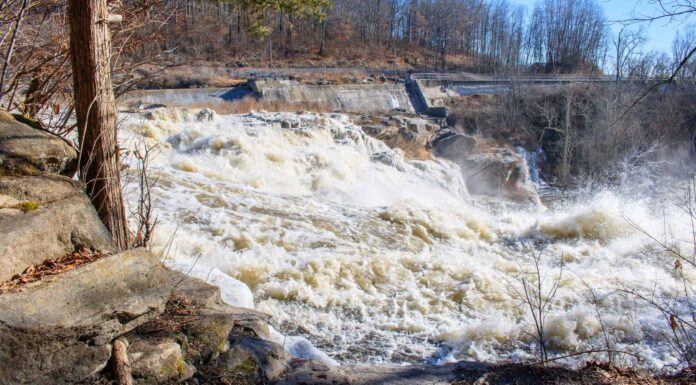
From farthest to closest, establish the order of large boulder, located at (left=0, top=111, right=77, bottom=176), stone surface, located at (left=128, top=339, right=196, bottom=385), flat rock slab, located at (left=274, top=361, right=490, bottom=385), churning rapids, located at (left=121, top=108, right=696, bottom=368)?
churning rapids, located at (left=121, top=108, right=696, bottom=368) < large boulder, located at (left=0, top=111, right=77, bottom=176) < flat rock slab, located at (left=274, top=361, right=490, bottom=385) < stone surface, located at (left=128, top=339, right=196, bottom=385)

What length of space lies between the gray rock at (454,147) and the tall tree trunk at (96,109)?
1768 cm

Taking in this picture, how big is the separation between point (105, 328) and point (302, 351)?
206 cm

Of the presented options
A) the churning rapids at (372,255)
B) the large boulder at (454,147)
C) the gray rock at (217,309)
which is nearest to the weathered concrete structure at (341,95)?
the large boulder at (454,147)

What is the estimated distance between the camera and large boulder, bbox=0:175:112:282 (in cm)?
299

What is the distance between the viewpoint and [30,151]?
12.2 feet

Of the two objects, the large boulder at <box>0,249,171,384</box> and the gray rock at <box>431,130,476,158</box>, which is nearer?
the large boulder at <box>0,249,171,384</box>

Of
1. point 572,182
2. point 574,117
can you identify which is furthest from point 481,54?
point 572,182

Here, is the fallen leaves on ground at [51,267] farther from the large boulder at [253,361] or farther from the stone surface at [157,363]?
the large boulder at [253,361]

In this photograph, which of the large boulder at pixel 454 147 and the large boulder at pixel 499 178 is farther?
the large boulder at pixel 454 147

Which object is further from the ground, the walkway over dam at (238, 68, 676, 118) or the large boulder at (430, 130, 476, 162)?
the walkway over dam at (238, 68, 676, 118)

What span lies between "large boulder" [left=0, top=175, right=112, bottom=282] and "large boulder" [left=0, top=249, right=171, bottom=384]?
347 mm

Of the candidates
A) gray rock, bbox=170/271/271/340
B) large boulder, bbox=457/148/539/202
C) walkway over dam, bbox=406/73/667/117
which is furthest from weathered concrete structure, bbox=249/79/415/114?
gray rock, bbox=170/271/271/340

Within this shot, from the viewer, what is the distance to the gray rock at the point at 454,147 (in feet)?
68.6

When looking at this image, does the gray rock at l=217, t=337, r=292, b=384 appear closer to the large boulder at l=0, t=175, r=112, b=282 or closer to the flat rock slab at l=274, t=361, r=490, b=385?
the flat rock slab at l=274, t=361, r=490, b=385
